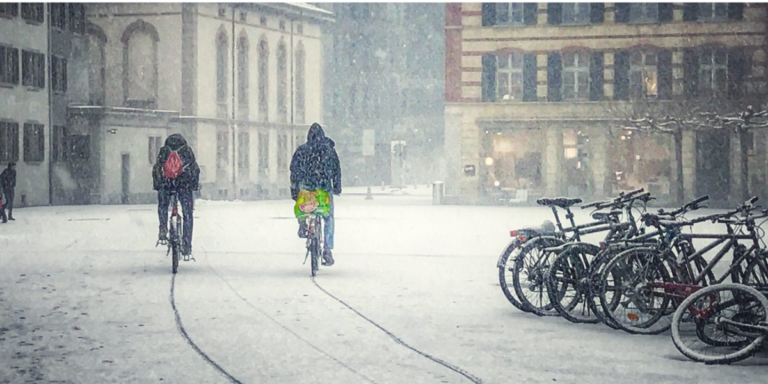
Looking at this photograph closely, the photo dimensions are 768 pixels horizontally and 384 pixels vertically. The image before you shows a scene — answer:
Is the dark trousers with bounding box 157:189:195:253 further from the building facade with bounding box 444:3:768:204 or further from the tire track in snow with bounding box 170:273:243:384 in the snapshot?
the building facade with bounding box 444:3:768:204

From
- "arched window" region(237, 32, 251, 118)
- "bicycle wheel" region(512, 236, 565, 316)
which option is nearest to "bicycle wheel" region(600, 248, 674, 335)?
"bicycle wheel" region(512, 236, 565, 316)

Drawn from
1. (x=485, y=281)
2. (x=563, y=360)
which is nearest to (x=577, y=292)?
(x=563, y=360)

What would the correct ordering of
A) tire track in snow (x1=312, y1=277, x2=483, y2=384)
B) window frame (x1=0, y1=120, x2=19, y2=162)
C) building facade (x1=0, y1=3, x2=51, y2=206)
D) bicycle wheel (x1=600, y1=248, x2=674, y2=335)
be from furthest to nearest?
building facade (x1=0, y1=3, x2=51, y2=206)
window frame (x1=0, y1=120, x2=19, y2=162)
bicycle wheel (x1=600, y1=248, x2=674, y2=335)
tire track in snow (x1=312, y1=277, x2=483, y2=384)

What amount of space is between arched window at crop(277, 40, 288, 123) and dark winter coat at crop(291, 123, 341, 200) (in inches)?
1769

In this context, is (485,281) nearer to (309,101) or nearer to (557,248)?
(557,248)

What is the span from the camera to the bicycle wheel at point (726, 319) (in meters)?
8.03

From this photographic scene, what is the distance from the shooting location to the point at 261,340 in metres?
9.34

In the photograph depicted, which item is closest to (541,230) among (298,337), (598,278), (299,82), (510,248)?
(510,248)

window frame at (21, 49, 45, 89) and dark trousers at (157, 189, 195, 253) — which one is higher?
window frame at (21, 49, 45, 89)

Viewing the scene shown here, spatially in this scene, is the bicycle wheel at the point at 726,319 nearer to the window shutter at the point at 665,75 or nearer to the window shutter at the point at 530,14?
the window shutter at the point at 665,75

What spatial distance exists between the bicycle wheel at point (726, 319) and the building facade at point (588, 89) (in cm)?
3701

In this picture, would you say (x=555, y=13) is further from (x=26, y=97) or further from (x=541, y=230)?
(x=541, y=230)

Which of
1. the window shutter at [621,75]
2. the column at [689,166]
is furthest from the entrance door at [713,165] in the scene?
the window shutter at [621,75]

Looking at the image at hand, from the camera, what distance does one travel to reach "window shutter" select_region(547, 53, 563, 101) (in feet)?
157
